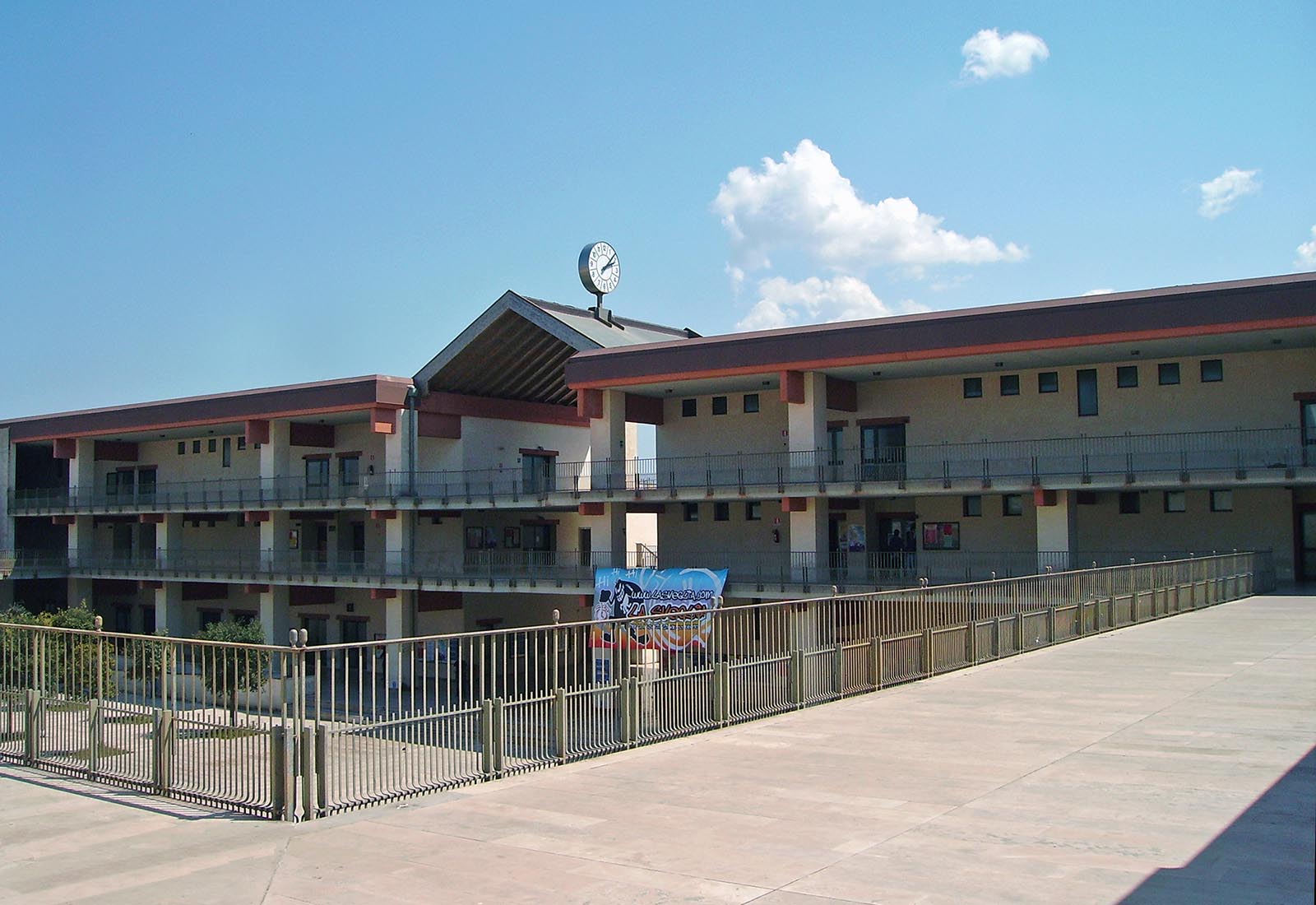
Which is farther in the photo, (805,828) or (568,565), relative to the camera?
(568,565)

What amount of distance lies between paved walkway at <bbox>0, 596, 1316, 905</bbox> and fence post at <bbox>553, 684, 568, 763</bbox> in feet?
1.46

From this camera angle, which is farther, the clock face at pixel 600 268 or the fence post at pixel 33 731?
the clock face at pixel 600 268

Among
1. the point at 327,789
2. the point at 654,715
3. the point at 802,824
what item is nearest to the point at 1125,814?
the point at 802,824

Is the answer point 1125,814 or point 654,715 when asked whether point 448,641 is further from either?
point 1125,814

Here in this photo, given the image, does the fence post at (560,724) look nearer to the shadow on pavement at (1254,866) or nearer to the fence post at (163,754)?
the fence post at (163,754)

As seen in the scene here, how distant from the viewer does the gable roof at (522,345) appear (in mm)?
47750

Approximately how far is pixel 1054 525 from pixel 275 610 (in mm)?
35892

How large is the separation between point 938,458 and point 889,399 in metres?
3.24

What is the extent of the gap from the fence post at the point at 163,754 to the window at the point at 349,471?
143 ft

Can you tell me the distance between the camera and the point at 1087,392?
40.7 meters

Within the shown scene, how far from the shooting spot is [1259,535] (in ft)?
126

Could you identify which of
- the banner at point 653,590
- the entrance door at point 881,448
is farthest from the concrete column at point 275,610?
the entrance door at point 881,448

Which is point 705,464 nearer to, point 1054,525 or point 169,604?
point 1054,525

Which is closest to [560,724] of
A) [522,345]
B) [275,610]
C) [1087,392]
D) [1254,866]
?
[1254,866]
